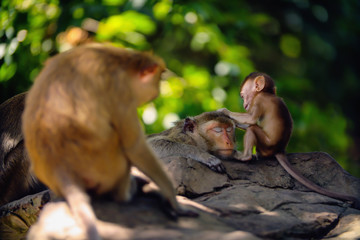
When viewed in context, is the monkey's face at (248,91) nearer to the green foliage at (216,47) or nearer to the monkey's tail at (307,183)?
the monkey's tail at (307,183)

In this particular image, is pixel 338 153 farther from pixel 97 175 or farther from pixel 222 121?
pixel 97 175

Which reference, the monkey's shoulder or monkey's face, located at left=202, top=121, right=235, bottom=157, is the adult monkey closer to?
monkey's face, located at left=202, top=121, right=235, bottom=157

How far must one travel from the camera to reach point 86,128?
3.11 metres

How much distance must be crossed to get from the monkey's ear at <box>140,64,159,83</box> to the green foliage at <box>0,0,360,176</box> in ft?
14.2

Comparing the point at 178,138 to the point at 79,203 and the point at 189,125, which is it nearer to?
the point at 189,125

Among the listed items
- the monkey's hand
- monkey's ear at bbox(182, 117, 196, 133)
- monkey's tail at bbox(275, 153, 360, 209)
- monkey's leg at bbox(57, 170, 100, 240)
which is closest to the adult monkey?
monkey's tail at bbox(275, 153, 360, 209)

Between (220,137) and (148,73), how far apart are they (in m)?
2.46

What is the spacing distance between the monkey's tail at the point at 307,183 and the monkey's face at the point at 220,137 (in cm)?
63

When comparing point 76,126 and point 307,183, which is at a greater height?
point 76,126

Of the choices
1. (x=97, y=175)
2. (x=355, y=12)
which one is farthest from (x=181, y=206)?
(x=355, y=12)

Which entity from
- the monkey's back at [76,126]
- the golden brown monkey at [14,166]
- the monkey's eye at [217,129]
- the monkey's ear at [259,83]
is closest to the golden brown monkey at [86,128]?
the monkey's back at [76,126]

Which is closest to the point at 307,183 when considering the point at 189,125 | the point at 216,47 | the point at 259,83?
the point at 259,83

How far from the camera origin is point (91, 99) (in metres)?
3.17

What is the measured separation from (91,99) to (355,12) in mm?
10078
